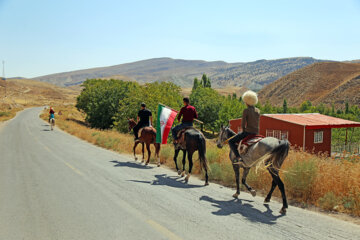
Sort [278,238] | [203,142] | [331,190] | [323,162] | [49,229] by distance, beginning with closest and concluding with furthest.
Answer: [278,238]
[49,229]
[331,190]
[323,162]
[203,142]

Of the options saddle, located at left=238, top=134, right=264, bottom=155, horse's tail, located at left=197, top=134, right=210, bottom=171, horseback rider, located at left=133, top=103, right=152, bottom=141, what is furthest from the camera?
horseback rider, located at left=133, top=103, right=152, bottom=141

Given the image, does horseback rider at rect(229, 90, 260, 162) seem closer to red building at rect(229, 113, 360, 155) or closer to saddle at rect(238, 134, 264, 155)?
saddle at rect(238, 134, 264, 155)

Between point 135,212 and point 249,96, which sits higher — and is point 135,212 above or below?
below

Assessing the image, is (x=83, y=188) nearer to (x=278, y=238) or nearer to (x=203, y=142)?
(x=203, y=142)

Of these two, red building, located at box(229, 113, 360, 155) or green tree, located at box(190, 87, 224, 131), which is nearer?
red building, located at box(229, 113, 360, 155)

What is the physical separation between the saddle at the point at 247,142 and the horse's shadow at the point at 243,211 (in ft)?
4.36

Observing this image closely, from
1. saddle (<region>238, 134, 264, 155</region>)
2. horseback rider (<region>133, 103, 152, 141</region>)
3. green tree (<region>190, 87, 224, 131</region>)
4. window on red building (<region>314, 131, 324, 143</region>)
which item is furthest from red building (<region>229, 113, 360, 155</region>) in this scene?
green tree (<region>190, 87, 224, 131</region>)

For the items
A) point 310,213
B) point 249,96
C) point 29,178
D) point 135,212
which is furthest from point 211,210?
point 29,178

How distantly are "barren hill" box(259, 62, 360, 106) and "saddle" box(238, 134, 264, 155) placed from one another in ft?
406

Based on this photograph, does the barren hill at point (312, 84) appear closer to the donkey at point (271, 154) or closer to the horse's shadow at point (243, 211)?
the donkey at point (271, 154)

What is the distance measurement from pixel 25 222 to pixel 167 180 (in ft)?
15.8

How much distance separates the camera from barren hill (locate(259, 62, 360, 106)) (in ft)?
446

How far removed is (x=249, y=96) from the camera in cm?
770

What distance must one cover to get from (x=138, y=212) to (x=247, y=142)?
3.38 m
